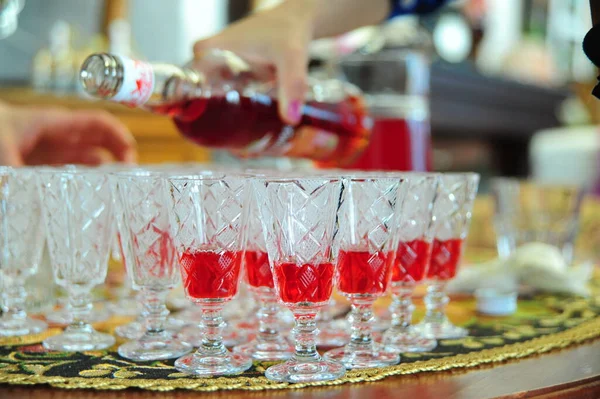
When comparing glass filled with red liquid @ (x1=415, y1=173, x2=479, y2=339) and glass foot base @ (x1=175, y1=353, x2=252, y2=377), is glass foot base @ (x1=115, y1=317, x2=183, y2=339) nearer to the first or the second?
glass foot base @ (x1=175, y1=353, x2=252, y2=377)

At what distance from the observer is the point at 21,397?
0.62 meters

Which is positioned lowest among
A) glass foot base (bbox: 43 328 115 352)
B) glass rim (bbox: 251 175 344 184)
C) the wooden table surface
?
the wooden table surface

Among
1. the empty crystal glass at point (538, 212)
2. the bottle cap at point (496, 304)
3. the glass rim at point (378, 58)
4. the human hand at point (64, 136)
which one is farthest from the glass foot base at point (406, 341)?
the glass rim at point (378, 58)

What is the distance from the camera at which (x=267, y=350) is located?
30.0 inches

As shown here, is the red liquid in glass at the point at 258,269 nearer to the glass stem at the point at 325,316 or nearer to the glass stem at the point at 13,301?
the glass stem at the point at 325,316

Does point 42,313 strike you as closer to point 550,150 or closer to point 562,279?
point 562,279

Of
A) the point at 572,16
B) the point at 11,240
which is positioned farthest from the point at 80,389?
the point at 572,16

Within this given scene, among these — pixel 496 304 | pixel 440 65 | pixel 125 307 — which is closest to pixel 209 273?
pixel 125 307

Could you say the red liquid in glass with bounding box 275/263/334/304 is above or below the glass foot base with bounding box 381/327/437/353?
above

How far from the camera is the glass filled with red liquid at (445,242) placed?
0.88 metres

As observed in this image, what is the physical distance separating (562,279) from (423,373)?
0.54 m

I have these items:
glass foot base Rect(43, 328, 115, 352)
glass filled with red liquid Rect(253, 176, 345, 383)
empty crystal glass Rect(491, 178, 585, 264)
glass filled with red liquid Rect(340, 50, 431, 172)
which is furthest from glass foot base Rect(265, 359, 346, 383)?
glass filled with red liquid Rect(340, 50, 431, 172)

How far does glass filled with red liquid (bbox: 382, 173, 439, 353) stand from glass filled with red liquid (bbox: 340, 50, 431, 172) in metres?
0.80

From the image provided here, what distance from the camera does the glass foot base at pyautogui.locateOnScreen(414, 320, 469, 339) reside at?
854 mm
